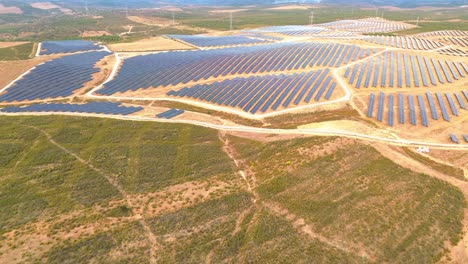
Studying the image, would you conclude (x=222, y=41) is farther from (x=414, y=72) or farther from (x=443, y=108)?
(x=443, y=108)

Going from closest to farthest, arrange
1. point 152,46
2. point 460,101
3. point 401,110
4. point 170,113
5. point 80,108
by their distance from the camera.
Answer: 1. point 401,110
2. point 170,113
3. point 460,101
4. point 80,108
5. point 152,46

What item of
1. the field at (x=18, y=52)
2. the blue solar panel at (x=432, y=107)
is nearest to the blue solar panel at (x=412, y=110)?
the blue solar panel at (x=432, y=107)

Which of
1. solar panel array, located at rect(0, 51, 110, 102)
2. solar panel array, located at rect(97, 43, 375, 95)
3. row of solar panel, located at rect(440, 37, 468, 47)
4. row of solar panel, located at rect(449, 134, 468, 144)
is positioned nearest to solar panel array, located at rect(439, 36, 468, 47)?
row of solar panel, located at rect(440, 37, 468, 47)

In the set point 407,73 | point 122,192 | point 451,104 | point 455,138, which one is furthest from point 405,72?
point 122,192

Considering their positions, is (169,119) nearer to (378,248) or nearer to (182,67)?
(182,67)

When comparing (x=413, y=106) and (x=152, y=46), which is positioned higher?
(x=152, y=46)

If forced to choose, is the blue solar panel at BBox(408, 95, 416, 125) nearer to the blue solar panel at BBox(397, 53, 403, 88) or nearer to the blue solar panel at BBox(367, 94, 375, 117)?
the blue solar panel at BBox(367, 94, 375, 117)

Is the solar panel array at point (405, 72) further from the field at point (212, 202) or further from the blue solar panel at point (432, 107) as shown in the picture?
the field at point (212, 202)
